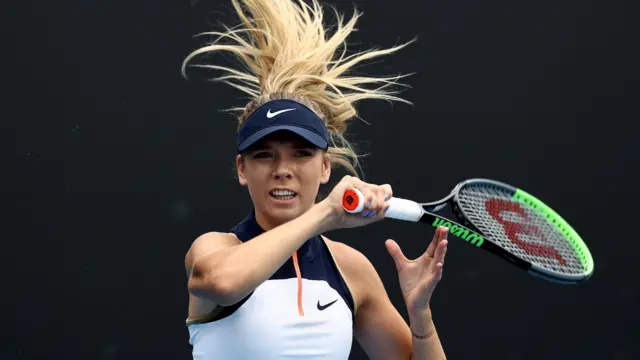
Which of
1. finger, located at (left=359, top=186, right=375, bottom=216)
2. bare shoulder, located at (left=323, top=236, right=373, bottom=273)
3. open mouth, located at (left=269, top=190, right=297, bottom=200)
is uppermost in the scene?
open mouth, located at (left=269, top=190, right=297, bottom=200)

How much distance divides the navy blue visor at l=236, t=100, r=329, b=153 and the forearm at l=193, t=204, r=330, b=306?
11.6 inches

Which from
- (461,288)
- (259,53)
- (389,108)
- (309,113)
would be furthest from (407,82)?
(309,113)

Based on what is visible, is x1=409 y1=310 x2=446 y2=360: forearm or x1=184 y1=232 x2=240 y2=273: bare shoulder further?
x1=409 y1=310 x2=446 y2=360: forearm

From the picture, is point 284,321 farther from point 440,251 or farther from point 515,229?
point 515,229

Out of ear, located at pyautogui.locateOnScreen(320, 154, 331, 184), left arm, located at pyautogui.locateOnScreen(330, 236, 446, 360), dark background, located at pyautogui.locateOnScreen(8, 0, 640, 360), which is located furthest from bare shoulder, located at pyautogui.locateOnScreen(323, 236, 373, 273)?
dark background, located at pyautogui.locateOnScreen(8, 0, 640, 360)

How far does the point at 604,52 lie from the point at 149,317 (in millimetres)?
2157

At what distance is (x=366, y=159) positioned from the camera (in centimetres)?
405

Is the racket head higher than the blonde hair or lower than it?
lower

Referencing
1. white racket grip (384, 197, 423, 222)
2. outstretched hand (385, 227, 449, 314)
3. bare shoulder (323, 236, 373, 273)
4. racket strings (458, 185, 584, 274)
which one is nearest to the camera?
white racket grip (384, 197, 423, 222)

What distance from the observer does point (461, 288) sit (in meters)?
4.21

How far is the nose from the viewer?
2.67 metres

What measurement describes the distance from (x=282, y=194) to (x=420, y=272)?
1.33 feet

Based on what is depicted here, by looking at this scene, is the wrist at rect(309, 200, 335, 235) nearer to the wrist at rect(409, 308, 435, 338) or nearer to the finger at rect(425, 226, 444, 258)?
the finger at rect(425, 226, 444, 258)

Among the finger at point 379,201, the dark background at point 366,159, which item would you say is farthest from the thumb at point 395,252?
the dark background at point 366,159
